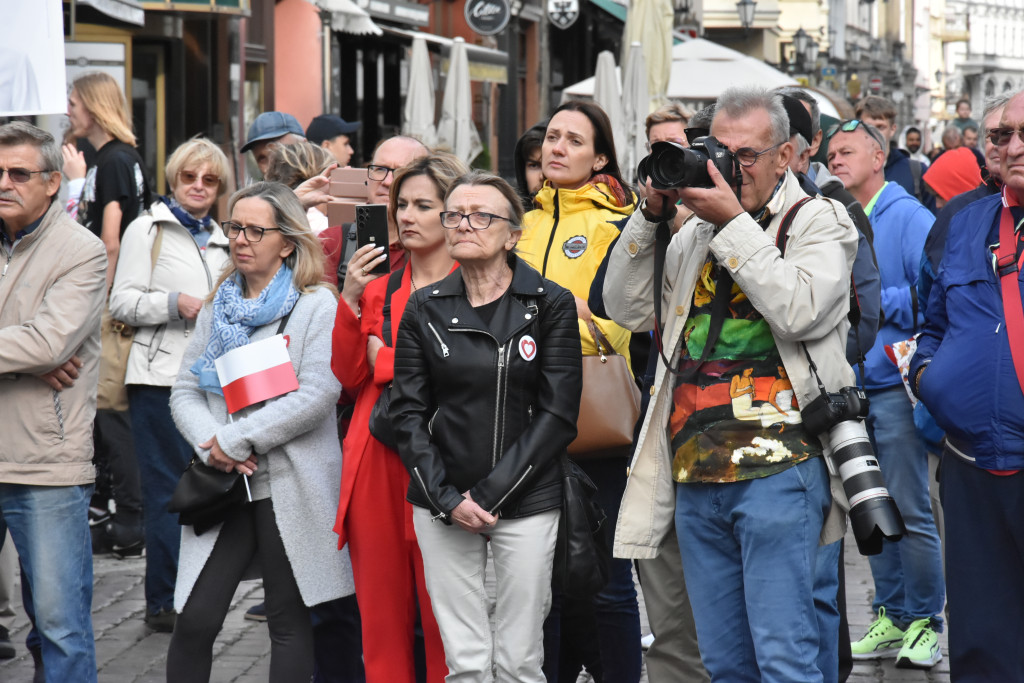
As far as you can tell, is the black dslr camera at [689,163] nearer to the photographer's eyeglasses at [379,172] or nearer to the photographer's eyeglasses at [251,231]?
the photographer's eyeglasses at [251,231]

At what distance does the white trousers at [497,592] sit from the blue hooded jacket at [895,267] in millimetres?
2104

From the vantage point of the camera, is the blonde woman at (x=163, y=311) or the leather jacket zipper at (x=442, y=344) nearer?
the leather jacket zipper at (x=442, y=344)

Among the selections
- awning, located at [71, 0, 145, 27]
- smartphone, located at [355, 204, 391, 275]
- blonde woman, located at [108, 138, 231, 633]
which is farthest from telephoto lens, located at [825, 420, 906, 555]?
awning, located at [71, 0, 145, 27]

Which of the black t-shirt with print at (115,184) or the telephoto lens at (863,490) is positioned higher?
the black t-shirt with print at (115,184)

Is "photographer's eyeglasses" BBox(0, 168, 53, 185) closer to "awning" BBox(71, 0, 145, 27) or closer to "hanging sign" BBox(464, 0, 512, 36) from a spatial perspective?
"awning" BBox(71, 0, 145, 27)

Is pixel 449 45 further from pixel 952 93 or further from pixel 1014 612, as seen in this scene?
pixel 952 93

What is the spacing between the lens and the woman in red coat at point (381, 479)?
4.45 meters

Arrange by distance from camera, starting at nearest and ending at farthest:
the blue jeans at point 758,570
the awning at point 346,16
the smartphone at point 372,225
A: the blue jeans at point 758,570 → the smartphone at point 372,225 → the awning at point 346,16

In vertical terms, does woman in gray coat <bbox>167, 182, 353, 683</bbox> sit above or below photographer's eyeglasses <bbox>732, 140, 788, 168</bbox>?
below

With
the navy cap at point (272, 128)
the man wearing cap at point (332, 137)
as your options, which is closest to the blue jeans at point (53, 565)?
the navy cap at point (272, 128)

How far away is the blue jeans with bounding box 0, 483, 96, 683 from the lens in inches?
175

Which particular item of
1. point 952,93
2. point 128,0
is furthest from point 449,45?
point 952,93

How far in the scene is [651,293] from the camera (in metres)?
4.16

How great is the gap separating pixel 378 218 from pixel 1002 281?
6.53ft
